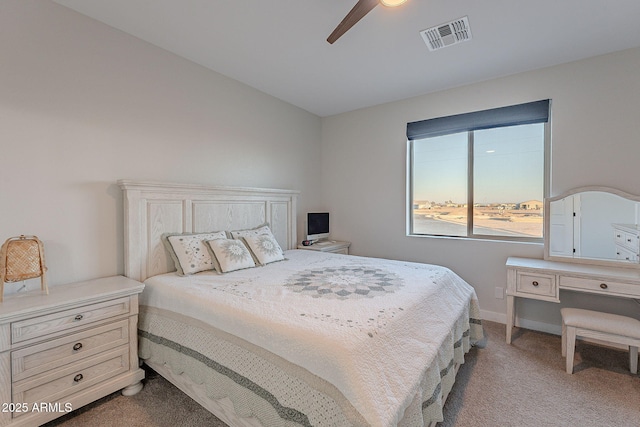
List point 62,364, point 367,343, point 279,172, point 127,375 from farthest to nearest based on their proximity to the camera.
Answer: point 279,172
point 127,375
point 62,364
point 367,343

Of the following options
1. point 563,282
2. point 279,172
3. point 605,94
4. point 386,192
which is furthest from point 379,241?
point 605,94

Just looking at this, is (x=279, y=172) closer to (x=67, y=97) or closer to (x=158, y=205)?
(x=158, y=205)

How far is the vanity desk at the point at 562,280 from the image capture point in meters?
2.18

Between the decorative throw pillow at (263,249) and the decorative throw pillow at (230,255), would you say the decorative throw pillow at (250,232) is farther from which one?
the decorative throw pillow at (230,255)

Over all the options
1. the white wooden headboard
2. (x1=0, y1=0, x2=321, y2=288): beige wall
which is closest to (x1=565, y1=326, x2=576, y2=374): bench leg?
the white wooden headboard

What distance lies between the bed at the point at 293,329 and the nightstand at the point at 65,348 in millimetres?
177

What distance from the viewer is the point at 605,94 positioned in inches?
100

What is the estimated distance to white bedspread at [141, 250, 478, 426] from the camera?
46.1 inches

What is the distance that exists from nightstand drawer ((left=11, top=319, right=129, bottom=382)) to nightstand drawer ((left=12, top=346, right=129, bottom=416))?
0.04m

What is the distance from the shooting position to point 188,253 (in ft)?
7.75

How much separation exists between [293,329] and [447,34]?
2462 mm

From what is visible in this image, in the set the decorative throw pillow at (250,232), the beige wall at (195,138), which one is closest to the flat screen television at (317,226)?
the beige wall at (195,138)

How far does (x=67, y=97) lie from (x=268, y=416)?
2.45m

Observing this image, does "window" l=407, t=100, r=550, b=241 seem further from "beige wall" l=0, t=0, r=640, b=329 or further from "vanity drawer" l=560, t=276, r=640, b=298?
"vanity drawer" l=560, t=276, r=640, b=298
